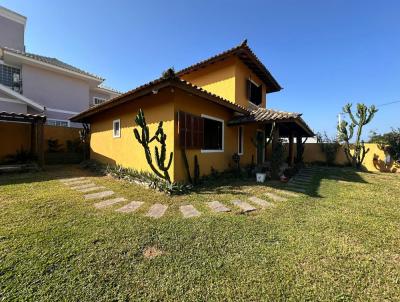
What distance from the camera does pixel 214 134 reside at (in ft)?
30.7

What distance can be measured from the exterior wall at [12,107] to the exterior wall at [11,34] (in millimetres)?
8922

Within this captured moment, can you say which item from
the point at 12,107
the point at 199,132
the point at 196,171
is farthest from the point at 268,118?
the point at 12,107

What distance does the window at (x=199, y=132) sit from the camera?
6826 mm

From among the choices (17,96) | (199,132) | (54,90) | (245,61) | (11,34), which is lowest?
(199,132)

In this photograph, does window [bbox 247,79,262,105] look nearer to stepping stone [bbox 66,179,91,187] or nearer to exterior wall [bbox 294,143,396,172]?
exterior wall [bbox 294,143,396,172]

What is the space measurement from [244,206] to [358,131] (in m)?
13.7

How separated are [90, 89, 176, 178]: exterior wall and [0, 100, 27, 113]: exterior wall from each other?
16.0 ft

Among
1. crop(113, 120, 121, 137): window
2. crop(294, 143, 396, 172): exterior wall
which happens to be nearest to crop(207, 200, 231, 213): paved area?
crop(113, 120, 121, 137): window

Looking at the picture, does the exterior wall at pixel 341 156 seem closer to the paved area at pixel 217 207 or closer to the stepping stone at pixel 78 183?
the paved area at pixel 217 207

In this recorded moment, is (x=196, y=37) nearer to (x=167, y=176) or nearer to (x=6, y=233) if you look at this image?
(x=167, y=176)

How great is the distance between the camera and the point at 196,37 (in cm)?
1189

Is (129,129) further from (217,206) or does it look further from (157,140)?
(217,206)

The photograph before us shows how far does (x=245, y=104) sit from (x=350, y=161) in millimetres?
10724

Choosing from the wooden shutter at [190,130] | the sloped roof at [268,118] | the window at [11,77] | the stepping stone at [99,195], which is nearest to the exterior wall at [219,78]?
the sloped roof at [268,118]
